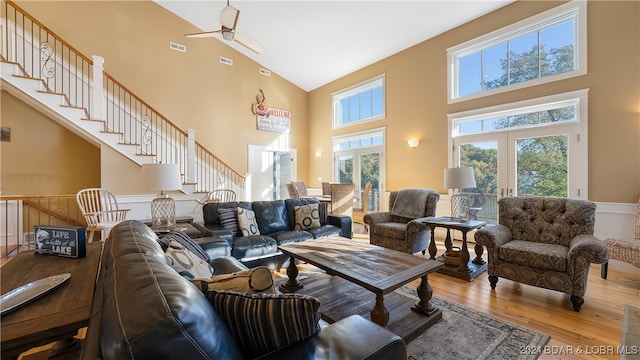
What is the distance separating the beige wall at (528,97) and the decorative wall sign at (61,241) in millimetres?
5237

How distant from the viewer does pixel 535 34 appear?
13.8ft

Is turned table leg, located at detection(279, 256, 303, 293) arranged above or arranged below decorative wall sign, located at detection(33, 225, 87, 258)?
below

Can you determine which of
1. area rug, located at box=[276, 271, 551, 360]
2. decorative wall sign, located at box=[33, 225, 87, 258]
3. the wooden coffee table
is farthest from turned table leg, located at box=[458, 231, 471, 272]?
decorative wall sign, located at box=[33, 225, 87, 258]

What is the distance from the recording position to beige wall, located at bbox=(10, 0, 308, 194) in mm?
5145

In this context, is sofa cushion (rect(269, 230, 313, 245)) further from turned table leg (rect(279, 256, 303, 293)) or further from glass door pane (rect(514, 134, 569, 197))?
glass door pane (rect(514, 134, 569, 197))

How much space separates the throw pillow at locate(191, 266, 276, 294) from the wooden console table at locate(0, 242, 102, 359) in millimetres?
475

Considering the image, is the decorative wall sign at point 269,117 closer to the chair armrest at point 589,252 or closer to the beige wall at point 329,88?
the beige wall at point 329,88

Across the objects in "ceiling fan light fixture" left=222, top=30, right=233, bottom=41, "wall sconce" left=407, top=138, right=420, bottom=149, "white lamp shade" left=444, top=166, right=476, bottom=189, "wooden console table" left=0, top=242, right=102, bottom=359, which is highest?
"ceiling fan light fixture" left=222, top=30, right=233, bottom=41

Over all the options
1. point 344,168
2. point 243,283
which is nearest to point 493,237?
point 243,283

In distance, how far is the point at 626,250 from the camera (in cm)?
297

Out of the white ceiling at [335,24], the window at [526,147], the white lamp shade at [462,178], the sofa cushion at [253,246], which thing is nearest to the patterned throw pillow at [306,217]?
the sofa cushion at [253,246]

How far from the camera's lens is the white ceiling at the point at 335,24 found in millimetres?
4664

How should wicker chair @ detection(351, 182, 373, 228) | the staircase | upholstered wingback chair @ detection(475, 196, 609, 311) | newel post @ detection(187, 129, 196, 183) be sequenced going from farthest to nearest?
1. wicker chair @ detection(351, 182, 373, 228)
2. newel post @ detection(187, 129, 196, 183)
3. the staircase
4. upholstered wingback chair @ detection(475, 196, 609, 311)

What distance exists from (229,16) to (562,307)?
4.90 meters
